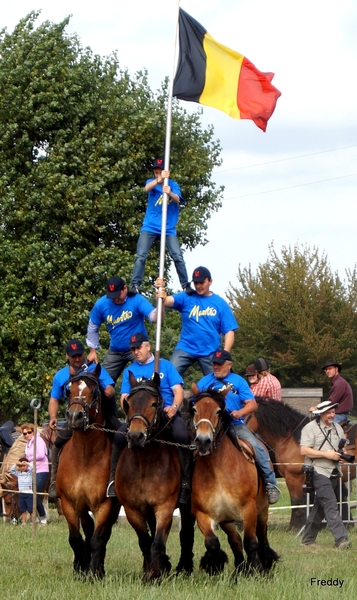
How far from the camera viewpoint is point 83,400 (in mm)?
10953

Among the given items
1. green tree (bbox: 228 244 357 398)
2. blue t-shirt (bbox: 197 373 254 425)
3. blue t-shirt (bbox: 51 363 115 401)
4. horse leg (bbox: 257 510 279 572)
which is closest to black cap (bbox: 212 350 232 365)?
blue t-shirt (bbox: 197 373 254 425)

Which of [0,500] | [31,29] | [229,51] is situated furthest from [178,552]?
[31,29]

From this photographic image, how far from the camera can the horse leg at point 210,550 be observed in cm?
1061

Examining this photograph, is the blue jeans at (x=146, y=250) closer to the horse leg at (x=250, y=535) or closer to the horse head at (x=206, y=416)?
the horse head at (x=206, y=416)

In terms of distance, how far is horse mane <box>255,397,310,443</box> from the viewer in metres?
17.3

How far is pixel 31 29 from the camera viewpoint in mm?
31812

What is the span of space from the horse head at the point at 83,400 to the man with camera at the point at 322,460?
197 inches

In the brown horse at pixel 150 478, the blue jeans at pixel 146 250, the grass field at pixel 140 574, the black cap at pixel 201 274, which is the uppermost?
the blue jeans at pixel 146 250

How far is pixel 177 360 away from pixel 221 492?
7.37 ft

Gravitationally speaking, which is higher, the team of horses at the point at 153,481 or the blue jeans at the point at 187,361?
the blue jeans at the point at 187,361

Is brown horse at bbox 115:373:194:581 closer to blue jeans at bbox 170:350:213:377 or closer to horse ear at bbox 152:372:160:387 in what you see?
horse ear at bbox 152:372:160:387

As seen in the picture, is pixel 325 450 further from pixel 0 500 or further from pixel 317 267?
pixel 317 267

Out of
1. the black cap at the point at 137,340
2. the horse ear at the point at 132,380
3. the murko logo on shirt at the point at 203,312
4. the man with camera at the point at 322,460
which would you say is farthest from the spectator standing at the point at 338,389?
the horse ear at the point at 132,380

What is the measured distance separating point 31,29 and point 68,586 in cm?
2463
